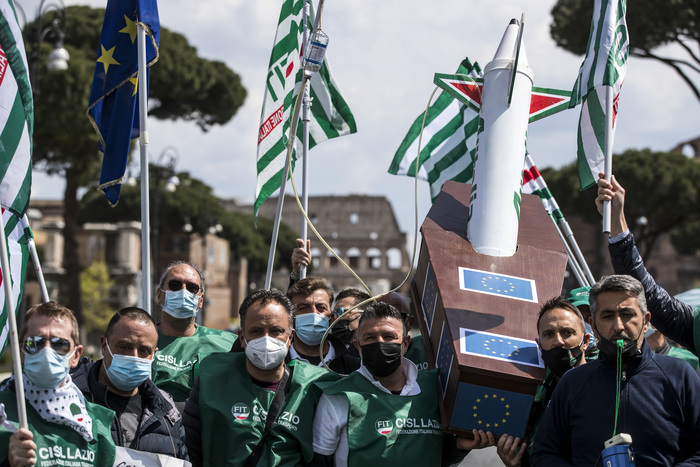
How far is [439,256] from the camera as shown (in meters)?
5.23

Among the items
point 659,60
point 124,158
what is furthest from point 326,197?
point 124,158

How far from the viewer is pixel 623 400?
151 inches

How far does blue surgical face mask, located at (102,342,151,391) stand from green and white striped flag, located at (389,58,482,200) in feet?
16.4


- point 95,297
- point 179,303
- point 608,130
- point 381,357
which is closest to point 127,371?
point 381,357

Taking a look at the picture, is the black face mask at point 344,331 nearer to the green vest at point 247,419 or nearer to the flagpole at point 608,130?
the green vest at point 247,419

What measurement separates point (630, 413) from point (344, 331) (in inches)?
93.4

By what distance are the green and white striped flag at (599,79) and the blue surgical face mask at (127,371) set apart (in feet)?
10.8

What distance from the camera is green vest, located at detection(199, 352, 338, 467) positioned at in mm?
4389

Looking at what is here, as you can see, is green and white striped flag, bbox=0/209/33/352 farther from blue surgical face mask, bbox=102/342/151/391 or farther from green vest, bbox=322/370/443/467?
green vest, bbox=322/370/443/467

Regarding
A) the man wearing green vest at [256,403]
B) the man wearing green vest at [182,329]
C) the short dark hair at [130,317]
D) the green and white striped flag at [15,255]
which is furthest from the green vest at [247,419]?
the green and white striped flag at [15,255]

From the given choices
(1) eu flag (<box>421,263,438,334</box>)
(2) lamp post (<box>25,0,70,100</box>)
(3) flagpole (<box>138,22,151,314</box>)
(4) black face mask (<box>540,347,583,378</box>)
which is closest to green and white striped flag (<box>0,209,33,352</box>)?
(3) flagpole (<box>138,22,151,314</box>)

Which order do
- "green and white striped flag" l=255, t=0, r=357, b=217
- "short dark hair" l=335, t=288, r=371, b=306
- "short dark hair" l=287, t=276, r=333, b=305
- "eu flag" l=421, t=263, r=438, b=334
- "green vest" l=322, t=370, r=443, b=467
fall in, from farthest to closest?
"green and white striped flag" l=255, t=0, r=357, b=217, "short dark hair" l=335, t=288, r=371, b=306, "short dark hair" l=287, t=276, r=333, b=305, "eu flag" l=421, t=263, r=438, b=334, "green vest" l=322, t=370, r=443, b=467

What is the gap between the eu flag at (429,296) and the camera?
204 inches

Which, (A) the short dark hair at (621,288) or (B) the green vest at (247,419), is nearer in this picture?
(A) the short dark hair at (621,288)
